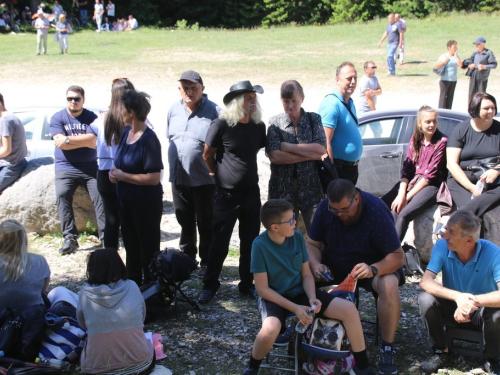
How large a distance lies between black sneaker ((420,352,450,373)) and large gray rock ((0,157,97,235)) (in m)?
4.57

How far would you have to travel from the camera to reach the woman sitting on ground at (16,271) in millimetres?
4613

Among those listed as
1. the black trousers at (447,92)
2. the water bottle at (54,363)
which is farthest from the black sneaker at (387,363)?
the black trousers at (447,92)

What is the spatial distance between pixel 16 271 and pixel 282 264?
196cm

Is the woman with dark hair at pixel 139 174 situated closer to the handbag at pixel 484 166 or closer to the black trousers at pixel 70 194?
the black trousers at pixel 70 194

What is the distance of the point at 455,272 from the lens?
450 cm

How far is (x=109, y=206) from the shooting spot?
20.7 feet

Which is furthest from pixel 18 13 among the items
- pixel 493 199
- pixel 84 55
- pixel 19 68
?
pixel 493 199

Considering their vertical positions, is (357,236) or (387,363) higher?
(357,236)

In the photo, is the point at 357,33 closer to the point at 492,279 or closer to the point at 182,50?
the point at 182,50

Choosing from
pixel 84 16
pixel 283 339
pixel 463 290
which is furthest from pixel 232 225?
pixel 84 16

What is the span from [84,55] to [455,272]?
27313mm

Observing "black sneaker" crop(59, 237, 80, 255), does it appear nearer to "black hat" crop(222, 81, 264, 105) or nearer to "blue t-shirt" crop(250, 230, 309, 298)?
"black hat" crop(222, 81, 264, 105)

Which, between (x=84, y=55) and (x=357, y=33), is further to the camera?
(x=357, y=33)

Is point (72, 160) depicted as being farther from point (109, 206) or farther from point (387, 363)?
point (387, 363)
